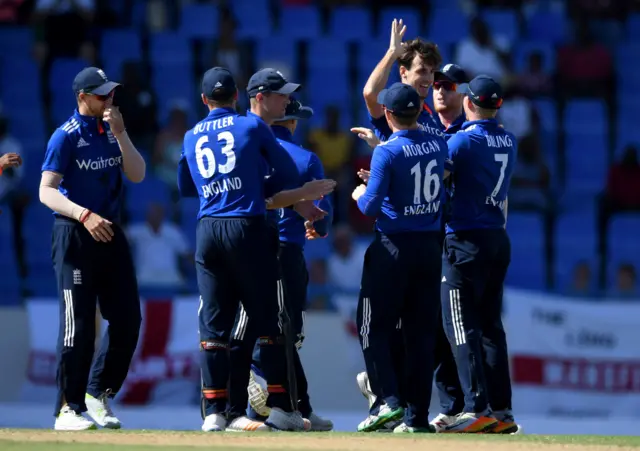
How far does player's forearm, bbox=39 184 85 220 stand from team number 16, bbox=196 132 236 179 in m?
0.83

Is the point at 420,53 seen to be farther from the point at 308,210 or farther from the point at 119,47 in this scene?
the point at 119,47

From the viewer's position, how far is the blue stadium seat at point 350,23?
1859 cm

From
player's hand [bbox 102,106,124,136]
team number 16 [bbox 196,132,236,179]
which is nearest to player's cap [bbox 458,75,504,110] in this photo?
team number 16 [bbox 196,132,236,179]

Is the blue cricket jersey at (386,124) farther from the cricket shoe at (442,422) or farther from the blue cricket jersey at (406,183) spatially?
the cricket shoe at (442,422)

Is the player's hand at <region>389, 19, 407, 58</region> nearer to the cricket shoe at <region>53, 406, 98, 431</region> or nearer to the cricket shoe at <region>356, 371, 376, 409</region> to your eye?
the cricket shoe at <region>356, 371, 376, 409</region>

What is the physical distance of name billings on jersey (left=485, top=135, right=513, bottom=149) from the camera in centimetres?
926

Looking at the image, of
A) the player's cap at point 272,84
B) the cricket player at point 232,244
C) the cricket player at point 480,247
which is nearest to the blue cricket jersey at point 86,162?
the cricket player at point 232,244

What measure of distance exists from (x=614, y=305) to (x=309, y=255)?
357cm

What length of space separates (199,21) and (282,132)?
941cm

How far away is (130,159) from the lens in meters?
9.08

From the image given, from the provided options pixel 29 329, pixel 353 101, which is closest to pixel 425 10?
pixel 353 101

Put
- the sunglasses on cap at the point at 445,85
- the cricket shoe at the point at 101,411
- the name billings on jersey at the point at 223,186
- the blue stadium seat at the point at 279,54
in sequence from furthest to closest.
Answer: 1. the blue stadium seat at the point at 279,54
2. the sunglasses on cap at the point at 445,85
3. the cricket shoe at the point at 101,411
4. the name billings on jersey at the point at 223,186

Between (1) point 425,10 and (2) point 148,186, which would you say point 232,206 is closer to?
(2) point 148,186

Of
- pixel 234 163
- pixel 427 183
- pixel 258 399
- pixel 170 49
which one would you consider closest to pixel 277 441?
pixel 258 399
